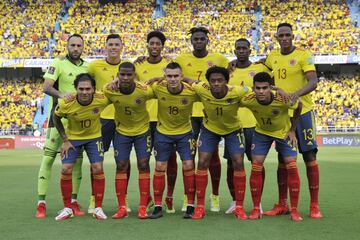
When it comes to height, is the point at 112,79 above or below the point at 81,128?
above

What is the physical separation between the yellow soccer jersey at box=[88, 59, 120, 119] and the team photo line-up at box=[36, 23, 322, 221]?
7.1 inches

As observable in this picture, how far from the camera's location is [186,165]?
300 inches

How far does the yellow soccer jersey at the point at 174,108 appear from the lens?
24.5ft

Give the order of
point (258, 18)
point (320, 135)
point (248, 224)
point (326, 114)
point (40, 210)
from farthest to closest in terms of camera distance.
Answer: point (258, 18), point (326, 114), point (320, 135), point (40, 210), point (248, 224)

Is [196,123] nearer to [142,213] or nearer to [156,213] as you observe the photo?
[156,213]


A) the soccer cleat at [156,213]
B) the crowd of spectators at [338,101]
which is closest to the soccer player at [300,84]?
the soccer cleat at [156,213]

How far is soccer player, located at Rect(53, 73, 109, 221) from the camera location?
7387 mm

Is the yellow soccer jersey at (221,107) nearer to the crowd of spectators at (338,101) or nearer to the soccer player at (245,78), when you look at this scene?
the soccer player at (245,78)

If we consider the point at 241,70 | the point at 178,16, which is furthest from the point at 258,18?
the point at 241,70

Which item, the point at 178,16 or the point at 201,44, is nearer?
the point at 201,44

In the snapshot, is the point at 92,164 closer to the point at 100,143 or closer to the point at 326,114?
the point at 100,143

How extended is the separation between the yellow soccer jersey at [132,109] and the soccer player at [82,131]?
6.6 inches

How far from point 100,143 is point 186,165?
1.18 meters

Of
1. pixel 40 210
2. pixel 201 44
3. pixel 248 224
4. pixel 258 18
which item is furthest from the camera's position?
pixel 258 18
